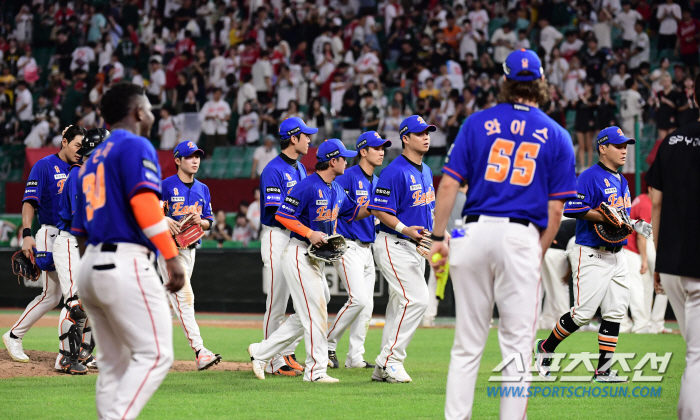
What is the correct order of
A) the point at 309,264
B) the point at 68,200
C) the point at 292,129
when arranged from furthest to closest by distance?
the point at 292,129
the point at 68,200
the point at 309,264

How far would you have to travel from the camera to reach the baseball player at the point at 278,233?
8875 mm

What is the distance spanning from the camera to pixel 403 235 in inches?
337

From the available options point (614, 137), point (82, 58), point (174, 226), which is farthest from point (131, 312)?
point (82, 58)

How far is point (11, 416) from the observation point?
6355 mm

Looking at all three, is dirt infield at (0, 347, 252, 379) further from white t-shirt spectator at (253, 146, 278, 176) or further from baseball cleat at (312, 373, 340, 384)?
white t-shirt spectator at (253, 146, 278, 176)

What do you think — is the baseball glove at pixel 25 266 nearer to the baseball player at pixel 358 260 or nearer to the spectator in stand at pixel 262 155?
the baseball player at pixel 358 260

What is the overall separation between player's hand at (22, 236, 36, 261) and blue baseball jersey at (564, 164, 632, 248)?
19.3 ft

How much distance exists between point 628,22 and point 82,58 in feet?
53.4

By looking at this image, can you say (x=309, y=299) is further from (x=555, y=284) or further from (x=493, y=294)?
(x=555, y=284)

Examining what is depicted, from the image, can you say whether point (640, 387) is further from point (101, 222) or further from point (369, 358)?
point (101, 222)

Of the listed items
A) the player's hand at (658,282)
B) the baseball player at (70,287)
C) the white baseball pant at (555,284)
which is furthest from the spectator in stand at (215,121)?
the player's hand at (658,282)

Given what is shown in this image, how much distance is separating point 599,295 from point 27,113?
19.7 m

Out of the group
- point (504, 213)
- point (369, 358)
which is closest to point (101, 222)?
point (504, 213)

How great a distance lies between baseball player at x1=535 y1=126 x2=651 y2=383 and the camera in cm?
836
